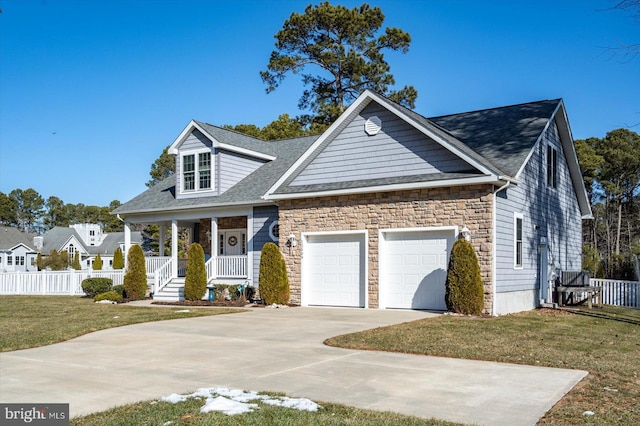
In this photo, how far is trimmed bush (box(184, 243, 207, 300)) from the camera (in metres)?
20.5

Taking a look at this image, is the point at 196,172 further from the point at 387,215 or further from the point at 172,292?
the point at 387,215

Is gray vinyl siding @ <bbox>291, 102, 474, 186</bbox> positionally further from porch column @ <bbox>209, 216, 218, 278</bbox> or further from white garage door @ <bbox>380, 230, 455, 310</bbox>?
porch column @ <bbox>209, 216, 218, 278</bbox>

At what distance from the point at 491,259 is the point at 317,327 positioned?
4939 millimetres

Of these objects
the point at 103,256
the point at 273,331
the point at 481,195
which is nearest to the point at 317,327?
the point at 273,331

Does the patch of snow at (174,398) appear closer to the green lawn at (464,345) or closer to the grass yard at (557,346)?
the green lawn at (464,345)

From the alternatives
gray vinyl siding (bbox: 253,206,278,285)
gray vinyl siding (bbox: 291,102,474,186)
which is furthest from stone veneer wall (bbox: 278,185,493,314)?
gray vinyl siding (bbox: 253,206,278,285)

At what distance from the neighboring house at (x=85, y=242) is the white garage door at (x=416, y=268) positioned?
49977 millimetres

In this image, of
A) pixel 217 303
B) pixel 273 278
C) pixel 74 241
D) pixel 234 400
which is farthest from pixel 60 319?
pixel 74 241

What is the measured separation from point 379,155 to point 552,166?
6562 mm

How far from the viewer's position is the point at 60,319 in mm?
14852

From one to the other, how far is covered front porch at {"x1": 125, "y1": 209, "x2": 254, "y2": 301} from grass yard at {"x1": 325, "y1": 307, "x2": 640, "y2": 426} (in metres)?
9.16

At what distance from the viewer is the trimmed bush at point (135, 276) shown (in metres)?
21.8

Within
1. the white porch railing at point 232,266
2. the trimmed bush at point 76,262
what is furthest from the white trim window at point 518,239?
the trimmed bush at point 76,262

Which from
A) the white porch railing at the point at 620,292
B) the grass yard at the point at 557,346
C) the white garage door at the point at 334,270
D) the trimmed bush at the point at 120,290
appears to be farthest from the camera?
the trimmed bush at the point at 120,290
